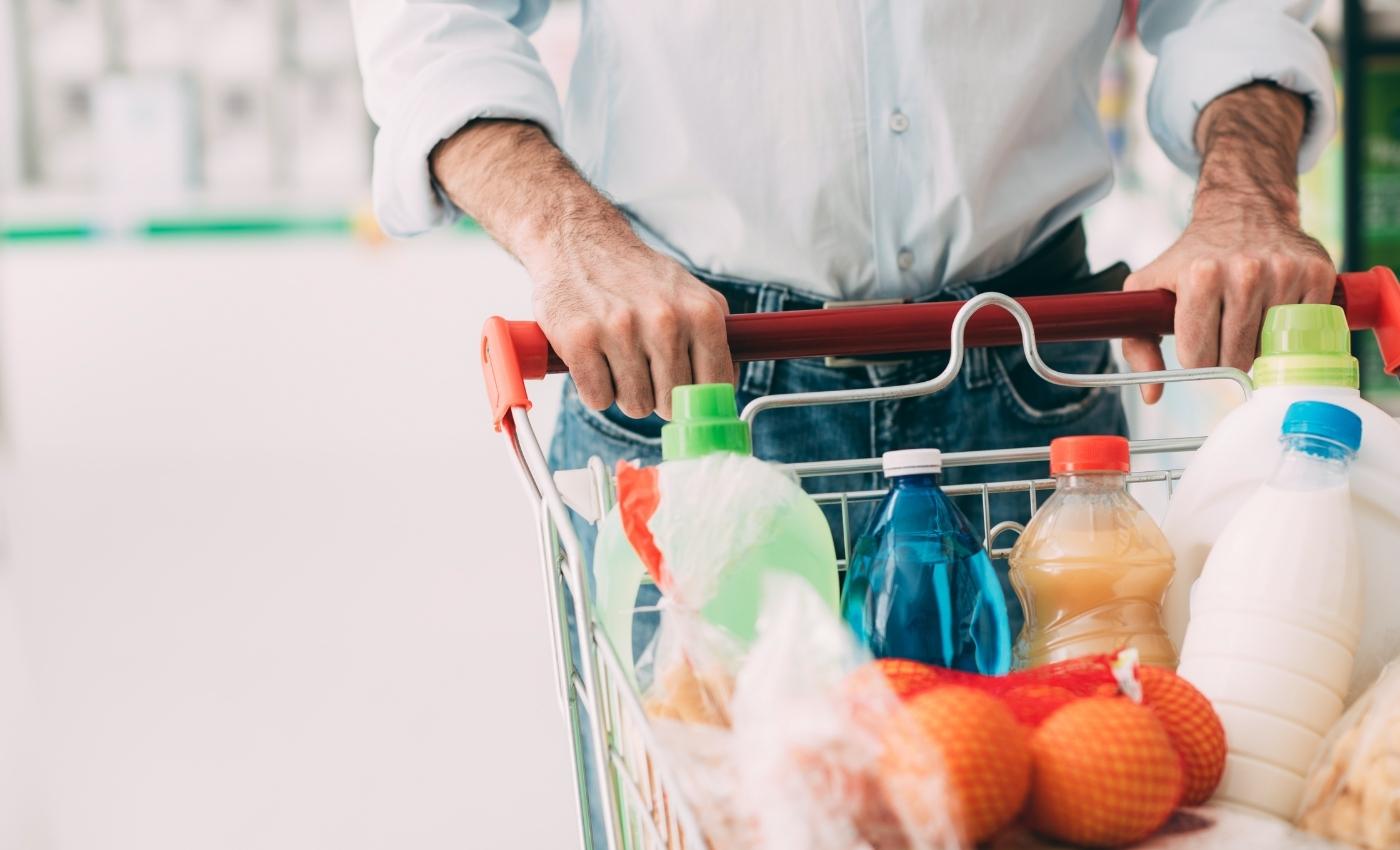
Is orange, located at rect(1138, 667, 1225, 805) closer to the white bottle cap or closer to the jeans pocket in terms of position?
the white bottle cap

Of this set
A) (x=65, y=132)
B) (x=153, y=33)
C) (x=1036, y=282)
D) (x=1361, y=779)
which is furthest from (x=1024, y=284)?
(x=65, y=132)

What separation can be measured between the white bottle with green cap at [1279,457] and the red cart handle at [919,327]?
12cm

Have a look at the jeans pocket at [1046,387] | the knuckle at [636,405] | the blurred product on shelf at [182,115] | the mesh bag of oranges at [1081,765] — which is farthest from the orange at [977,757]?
the blurred product on shelf at [182,115]

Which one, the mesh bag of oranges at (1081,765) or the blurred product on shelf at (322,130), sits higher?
the blurred product on shelf at (322,130)

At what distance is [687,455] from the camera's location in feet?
2.59

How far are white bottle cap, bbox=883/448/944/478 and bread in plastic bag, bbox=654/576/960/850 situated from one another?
0.62 feet

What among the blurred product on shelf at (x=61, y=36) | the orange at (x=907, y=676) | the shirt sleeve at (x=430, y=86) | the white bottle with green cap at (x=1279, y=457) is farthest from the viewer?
the blurred product on shelf at (x=61, y=36)

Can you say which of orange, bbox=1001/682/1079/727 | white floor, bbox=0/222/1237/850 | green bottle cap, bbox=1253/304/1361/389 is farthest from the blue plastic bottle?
white floor, bbox=0/222/1237/850

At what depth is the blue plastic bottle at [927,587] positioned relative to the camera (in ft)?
2.61

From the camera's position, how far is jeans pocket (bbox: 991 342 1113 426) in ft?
4.31

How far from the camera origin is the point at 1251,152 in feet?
3.89

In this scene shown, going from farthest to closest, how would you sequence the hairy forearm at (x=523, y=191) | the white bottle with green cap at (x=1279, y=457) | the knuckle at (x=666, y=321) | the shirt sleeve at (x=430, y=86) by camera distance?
the shirt sleeve at (x=430, y=86), the hairy forearm at (x=523, y=191), the knuckle at (x=666, y=321), the white bottle with green cap at (x=1279, y=457)

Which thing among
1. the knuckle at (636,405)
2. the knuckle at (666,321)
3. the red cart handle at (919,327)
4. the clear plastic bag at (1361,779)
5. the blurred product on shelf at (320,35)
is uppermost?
the blurred product on shelf at (320,35)

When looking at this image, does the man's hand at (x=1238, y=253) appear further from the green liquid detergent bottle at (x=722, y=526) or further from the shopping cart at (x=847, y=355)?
the green liquid detergent bottle at (x=722, y=526)
